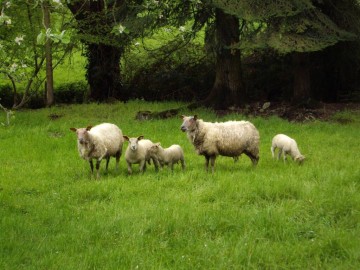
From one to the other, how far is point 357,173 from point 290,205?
2.14 metres

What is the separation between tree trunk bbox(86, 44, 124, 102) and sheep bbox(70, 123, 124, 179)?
1199 centimetres

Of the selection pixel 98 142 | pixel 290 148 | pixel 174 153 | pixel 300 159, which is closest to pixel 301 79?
pixel 290 148

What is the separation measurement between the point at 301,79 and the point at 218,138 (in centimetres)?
855

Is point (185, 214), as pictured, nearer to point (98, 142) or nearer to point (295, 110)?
point (98, 142)

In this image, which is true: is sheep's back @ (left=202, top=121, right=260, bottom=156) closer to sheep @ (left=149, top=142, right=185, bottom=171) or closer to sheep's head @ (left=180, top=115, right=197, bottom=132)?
sheep's head @ (left=180, top=115, right=197, bottom=132)

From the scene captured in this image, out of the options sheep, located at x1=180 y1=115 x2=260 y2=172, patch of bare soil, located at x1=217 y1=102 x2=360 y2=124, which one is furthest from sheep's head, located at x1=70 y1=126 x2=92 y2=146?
patch of bare soil, located at x1=217 y1=102 x2=360 y2=124

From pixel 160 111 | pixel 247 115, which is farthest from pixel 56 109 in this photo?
pixel 247 115

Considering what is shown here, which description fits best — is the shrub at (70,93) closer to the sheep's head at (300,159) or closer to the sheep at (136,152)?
the sheep at (136,152)

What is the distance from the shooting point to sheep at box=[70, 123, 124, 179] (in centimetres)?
1075

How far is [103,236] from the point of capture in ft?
24.5

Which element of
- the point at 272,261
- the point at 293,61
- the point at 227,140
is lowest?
the point at 272,261

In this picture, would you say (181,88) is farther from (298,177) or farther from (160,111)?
A: (298,177)

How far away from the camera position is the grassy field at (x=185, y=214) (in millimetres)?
6699

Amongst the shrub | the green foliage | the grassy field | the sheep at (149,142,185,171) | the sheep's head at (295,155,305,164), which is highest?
the green foliage
